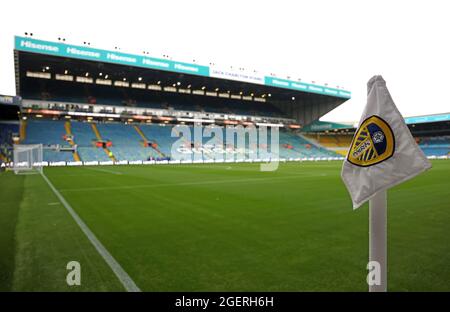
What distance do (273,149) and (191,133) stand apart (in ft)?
54.6

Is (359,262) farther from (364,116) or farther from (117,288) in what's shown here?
(117,288)

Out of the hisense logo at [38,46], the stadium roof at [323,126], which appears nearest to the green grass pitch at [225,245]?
the hisense logo at [38,46]

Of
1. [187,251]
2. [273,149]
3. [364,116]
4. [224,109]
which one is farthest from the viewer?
[224,109]

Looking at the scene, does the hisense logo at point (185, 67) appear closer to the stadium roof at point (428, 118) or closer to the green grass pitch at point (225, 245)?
the green grass pitch at point (225, 245)

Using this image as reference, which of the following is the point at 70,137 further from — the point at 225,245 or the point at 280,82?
the point at 225,245

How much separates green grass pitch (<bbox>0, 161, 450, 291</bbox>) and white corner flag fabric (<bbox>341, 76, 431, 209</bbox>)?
1.99 metres

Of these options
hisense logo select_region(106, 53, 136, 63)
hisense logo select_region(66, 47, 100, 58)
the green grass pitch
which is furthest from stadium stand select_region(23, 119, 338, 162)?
the green grass pitch

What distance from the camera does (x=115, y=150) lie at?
4469 centimetres

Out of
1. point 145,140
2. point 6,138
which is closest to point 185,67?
point 145,140

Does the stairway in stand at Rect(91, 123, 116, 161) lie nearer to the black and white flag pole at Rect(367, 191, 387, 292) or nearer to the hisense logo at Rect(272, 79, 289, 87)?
the hisense logo at Rect(272, 79, 289, 87)

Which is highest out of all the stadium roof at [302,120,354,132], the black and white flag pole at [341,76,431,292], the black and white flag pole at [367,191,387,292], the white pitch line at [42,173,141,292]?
the stadium roof at [302,120,354,132]

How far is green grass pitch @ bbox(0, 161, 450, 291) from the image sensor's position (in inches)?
141
